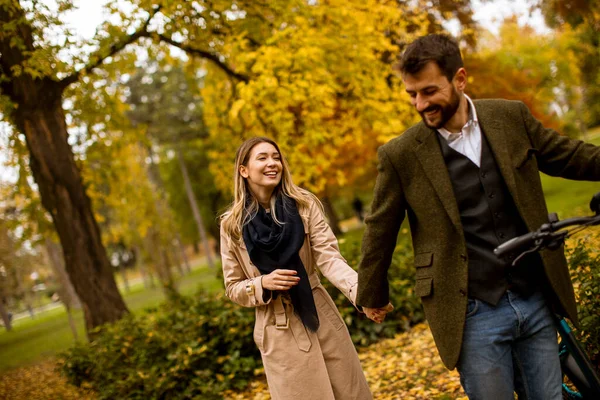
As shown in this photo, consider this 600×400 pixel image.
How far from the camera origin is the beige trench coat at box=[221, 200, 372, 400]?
328 cm

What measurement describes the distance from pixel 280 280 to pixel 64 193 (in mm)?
7677

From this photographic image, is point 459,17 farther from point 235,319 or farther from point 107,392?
point 107,392

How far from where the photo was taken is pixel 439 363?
5.98 m

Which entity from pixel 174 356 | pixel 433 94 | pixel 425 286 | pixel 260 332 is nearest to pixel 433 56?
pixel 433 94

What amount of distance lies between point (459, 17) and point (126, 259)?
54359 mm

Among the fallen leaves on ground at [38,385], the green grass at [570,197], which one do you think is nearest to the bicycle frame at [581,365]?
the fallen leaves on ground at [38,385]

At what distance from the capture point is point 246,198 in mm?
3588

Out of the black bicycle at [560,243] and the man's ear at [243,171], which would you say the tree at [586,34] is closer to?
the man's ear at [243,171]

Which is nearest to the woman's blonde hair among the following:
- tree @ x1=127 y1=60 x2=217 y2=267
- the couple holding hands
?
the couple holding hands

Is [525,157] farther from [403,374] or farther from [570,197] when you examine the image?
[570,197]

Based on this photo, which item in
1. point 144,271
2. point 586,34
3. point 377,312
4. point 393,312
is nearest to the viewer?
point 377,312

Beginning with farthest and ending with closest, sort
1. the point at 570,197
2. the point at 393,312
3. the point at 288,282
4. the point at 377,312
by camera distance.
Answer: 1. the point at 570,197
2. the point at 393,312
3. the point at 288,282
4. the point at 377,312

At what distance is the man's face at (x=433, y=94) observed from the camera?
222cm

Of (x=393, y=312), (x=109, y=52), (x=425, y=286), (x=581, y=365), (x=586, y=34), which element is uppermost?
(x=586, y=34)
